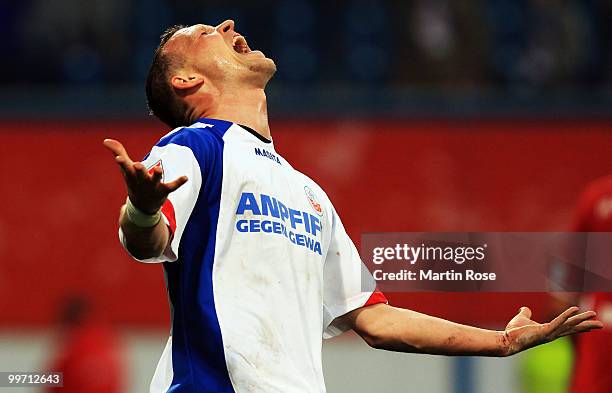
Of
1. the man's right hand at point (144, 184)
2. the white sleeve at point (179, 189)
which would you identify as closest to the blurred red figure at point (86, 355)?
the white sleeve at point (179, 189)

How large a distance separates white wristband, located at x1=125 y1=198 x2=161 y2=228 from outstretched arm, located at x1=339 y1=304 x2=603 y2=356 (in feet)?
3.49

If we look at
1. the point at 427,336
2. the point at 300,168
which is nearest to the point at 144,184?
the point at 427,336

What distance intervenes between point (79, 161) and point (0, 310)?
1177mm

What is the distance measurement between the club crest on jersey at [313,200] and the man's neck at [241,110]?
21 cm

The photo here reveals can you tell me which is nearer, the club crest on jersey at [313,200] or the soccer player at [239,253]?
the soccer player at [239,253]

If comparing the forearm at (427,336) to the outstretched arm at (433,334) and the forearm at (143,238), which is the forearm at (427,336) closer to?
the outstretched arm at (433,334)

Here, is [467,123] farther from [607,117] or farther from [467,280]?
[467,280]

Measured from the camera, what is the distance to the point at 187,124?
3818mm

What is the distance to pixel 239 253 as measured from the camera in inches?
131

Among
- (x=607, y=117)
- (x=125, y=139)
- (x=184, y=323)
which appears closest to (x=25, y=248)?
(x=125, y=139)

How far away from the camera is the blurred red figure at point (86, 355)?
6879mm

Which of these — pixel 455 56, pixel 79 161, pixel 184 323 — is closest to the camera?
pixel 184 323

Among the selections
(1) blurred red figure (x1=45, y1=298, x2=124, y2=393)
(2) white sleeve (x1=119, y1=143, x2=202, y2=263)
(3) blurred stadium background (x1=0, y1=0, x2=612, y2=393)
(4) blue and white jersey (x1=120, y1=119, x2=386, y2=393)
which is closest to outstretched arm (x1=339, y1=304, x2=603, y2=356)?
(4) blue and white jersey (x1=120, y1=119, x2=386, y2=393)

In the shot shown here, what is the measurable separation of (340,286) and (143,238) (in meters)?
0.99
